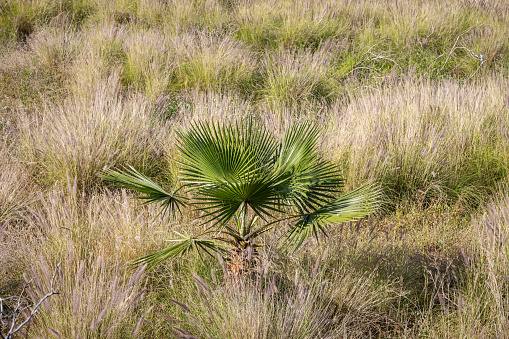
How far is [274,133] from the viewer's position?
349 centimetres

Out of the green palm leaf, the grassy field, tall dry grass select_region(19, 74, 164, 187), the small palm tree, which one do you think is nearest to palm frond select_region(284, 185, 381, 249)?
the small palm tree

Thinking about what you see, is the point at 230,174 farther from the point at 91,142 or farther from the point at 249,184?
the point at 91,142

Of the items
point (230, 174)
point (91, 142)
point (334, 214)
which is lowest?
point (91, 142)

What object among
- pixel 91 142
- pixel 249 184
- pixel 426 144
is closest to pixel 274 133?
pixel 426 144

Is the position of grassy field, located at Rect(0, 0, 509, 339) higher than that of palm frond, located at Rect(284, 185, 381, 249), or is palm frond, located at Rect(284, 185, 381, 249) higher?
palm frond, located at Rect(284, 185, 381, 249)

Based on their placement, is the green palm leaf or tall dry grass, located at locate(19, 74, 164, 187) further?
tall dry grass, located at locate(19, 74, 164, 187)

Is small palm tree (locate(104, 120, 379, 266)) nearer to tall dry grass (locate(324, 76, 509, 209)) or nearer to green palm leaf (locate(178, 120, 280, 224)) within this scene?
green palm leaf (locate(178, 120, 280, 224))

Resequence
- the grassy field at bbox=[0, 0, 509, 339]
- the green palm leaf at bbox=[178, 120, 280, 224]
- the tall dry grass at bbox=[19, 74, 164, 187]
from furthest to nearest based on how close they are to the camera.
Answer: the tall dry grass at bbox=[19, 74, 164, 187], the grassy field at bbox=[0, 0, 509, 339], the green palm leaf at bbox=[178, 120, 280, 224]

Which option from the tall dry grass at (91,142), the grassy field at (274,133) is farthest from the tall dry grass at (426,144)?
the tall dry grass at (91,142)

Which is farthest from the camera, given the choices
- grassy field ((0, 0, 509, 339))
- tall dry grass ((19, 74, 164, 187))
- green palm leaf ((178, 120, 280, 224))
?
tall dry grass ((19, 74, 164, 187))

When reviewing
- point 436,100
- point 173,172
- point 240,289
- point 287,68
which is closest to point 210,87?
point 287,68

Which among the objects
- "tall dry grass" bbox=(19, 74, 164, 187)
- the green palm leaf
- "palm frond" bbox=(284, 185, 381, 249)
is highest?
the green palm leaf

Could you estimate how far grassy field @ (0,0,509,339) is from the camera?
74.2 inches

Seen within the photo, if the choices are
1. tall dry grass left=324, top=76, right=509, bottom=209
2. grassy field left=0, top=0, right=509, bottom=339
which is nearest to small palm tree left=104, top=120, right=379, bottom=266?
grassy field left=0, top=0, right=509, bottom=339
